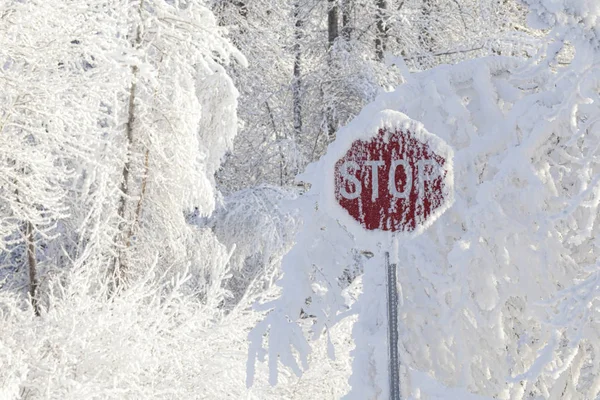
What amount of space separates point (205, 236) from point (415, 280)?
673 cm

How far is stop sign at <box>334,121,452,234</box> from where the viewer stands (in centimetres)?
300

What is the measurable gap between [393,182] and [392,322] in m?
0.49

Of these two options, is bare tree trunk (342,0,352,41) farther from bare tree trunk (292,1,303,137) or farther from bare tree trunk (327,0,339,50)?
bare tree trunk (292,1,303,137)

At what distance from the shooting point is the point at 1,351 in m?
6.62

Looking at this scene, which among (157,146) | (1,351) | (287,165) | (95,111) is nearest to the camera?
(1,351)

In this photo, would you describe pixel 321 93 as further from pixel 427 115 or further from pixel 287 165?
pixel 427 115

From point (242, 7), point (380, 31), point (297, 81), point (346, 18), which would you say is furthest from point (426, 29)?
point (242, 7)

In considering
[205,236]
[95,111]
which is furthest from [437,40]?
[95,111]

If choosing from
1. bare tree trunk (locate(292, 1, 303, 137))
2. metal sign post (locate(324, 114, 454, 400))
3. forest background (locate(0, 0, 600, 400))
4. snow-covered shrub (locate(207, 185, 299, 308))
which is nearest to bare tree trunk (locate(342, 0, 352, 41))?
forest background (locate(0, 0, 600, 400))

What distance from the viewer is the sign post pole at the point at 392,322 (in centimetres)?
305

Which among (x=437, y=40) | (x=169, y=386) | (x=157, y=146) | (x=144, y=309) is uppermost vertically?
(x=437, y=40)

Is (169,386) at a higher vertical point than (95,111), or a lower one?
lower

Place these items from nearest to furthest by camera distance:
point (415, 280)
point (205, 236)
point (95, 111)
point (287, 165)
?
point (415, 280) → point (95, 111) → point (205, 236) → point (287, 165)

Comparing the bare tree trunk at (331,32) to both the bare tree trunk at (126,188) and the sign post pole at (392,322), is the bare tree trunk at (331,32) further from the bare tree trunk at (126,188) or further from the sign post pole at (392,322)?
the sign post pole at (392,322)
